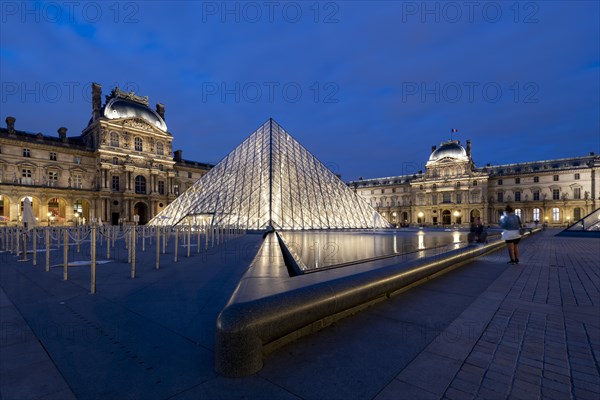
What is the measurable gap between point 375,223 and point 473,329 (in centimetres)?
2239

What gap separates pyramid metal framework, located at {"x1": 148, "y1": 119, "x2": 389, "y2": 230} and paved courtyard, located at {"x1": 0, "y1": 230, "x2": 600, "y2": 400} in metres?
15.2

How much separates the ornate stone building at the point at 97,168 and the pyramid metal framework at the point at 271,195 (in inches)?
668

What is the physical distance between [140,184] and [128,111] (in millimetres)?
10214

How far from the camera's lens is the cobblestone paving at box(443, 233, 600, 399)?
1.67 metres

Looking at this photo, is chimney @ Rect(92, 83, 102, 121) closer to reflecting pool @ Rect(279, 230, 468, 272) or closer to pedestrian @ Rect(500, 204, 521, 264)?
reflecting pool @ Rect(279, 230, 468, 272)

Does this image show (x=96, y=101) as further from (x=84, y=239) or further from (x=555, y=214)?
(x=555, y=214)

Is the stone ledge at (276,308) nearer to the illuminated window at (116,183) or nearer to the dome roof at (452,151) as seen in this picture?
the illuminated window at (116,183)

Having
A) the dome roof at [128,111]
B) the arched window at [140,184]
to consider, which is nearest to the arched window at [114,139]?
the dome roof at [128,111]

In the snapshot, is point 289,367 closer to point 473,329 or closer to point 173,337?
point 173,337

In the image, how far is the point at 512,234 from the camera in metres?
6.70

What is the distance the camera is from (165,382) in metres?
1.70

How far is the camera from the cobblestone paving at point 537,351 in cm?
167

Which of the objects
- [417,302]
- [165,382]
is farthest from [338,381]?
[417,302]

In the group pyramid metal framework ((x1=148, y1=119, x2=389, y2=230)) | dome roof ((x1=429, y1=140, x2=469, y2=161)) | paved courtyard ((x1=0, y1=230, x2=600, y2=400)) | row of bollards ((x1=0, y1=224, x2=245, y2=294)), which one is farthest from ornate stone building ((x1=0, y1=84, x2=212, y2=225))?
dome roof ((x1=429, y1=140, x2=469, y2=161))
